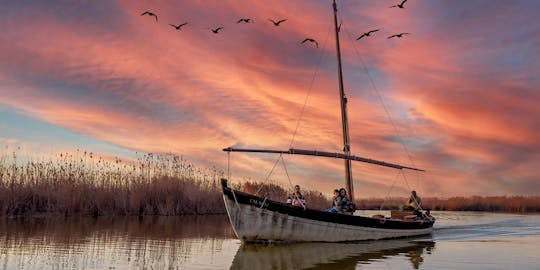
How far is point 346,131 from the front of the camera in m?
30.1

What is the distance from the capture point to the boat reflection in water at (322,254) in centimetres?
1642

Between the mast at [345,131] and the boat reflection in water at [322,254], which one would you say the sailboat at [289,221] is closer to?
the boat reflection in water at [322,254]

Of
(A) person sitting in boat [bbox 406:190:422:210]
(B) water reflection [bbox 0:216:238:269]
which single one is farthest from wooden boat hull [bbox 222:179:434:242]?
(A) person sitting in boat [bbox 406:190:422:210]

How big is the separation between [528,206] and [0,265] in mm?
65808

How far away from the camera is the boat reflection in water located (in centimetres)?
1642

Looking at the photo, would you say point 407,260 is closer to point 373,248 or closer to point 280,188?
point 373,248

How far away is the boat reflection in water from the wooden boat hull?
40 centimetres

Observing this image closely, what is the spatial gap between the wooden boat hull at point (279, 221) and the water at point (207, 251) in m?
0.49

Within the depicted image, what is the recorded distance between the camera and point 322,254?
63.2 feet

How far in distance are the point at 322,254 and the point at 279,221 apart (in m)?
3.23

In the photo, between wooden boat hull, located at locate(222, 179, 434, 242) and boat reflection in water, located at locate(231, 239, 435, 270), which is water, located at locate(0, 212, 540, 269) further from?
wooden boat hull, located at locate(222, 179, 434, 242)

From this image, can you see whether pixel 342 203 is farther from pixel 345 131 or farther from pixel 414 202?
pixel 414 202

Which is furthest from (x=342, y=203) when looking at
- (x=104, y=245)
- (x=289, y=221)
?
(x=104, y=245)

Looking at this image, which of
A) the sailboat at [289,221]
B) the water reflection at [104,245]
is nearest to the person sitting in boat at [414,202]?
the sailboat at [289,221]
